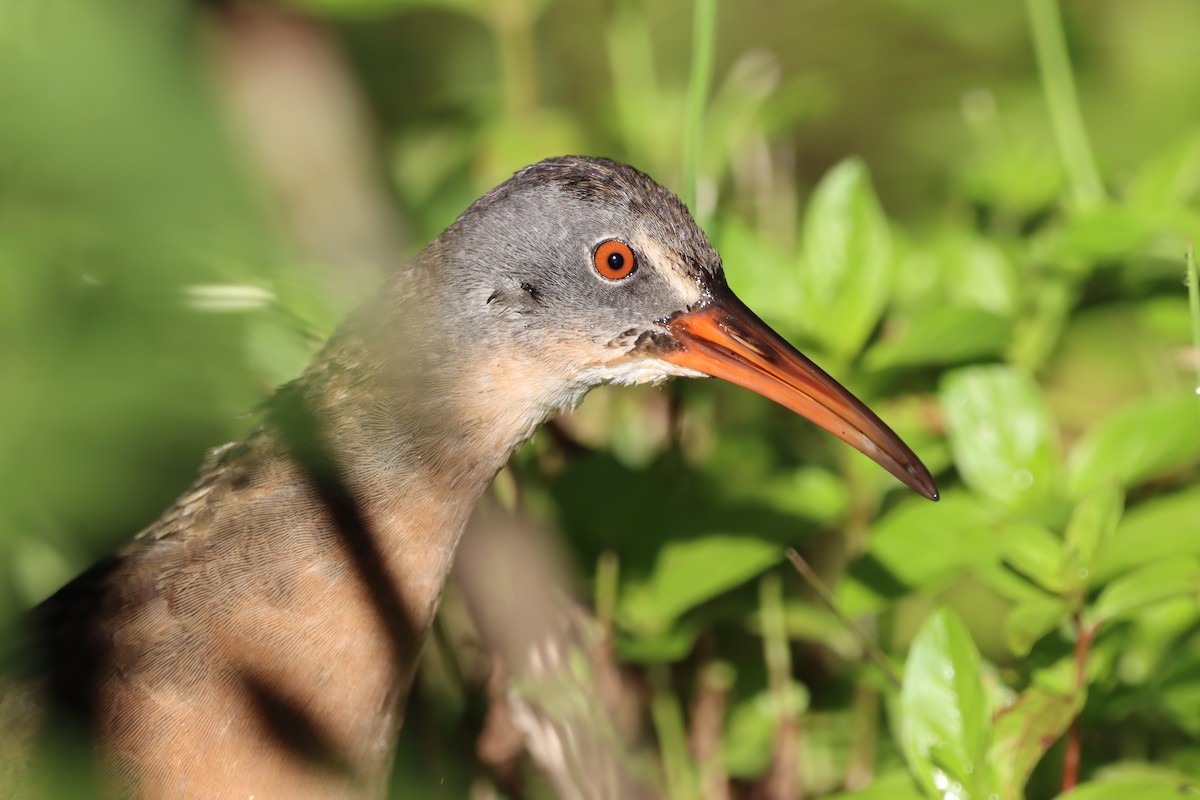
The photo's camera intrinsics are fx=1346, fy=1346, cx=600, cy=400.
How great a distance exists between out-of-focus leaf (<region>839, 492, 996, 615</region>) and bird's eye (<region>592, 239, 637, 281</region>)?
2.10 ft

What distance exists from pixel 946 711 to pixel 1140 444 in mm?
729

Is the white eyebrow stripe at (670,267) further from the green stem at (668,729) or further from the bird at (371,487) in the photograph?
A: the green stem at (668,729)

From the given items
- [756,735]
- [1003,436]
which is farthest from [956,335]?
[756,735]

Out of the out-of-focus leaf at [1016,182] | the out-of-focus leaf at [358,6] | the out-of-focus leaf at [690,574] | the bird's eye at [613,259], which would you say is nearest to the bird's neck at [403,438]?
the bird's eye at [613,259]

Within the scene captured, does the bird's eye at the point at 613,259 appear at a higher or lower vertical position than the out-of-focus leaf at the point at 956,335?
higher

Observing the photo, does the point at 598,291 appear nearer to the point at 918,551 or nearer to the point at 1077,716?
the point at 918,551

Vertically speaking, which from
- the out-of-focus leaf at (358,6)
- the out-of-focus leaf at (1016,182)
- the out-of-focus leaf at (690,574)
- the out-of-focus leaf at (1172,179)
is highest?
the out-of-focus leaf at (358,6)

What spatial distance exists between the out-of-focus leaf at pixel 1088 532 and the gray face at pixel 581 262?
0.65 m

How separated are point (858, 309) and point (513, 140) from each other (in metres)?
1.01

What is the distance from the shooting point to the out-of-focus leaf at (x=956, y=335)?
7.55ft

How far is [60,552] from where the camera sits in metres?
2.40

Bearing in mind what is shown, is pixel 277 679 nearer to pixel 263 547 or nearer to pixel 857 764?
pixel 263 547

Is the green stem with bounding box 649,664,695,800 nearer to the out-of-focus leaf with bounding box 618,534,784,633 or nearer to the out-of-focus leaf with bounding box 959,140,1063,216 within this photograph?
the out-of-focus leaf with bounding box 618,534,784,633

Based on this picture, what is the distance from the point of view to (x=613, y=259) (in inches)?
82.3
